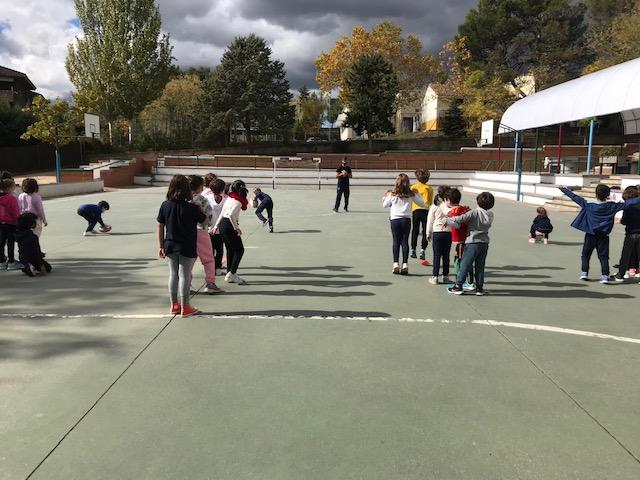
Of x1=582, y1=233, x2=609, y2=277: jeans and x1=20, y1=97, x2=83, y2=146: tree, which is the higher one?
x1=20, y1=97, x2=83, y2=146: tree

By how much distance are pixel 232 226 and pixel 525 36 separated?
57.9 m

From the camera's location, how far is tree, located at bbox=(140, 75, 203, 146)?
164 ft

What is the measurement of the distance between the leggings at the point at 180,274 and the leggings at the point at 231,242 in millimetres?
1351

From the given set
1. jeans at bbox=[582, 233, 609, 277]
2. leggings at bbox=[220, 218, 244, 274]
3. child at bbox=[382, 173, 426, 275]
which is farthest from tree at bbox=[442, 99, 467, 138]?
leggings at bbox=[220, 218, 244, 274]

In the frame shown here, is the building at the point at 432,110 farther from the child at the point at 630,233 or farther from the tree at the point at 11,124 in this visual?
the child at the point at 630,233

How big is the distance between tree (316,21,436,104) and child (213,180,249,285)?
4570 centimetres

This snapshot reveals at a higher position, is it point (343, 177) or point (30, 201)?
point (343, 177)

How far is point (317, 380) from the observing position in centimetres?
377

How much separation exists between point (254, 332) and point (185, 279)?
1.05 m

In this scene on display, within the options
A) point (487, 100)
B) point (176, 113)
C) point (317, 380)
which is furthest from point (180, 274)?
point (176, 113)

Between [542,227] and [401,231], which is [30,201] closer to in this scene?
[401,231]

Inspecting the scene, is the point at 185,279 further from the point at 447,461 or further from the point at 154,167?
the point at 154,167

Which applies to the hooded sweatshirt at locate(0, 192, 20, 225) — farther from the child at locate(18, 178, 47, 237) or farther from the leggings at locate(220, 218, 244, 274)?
the leggings at locate(220, 218, 244, 274)

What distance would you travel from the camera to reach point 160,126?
52.0 m
